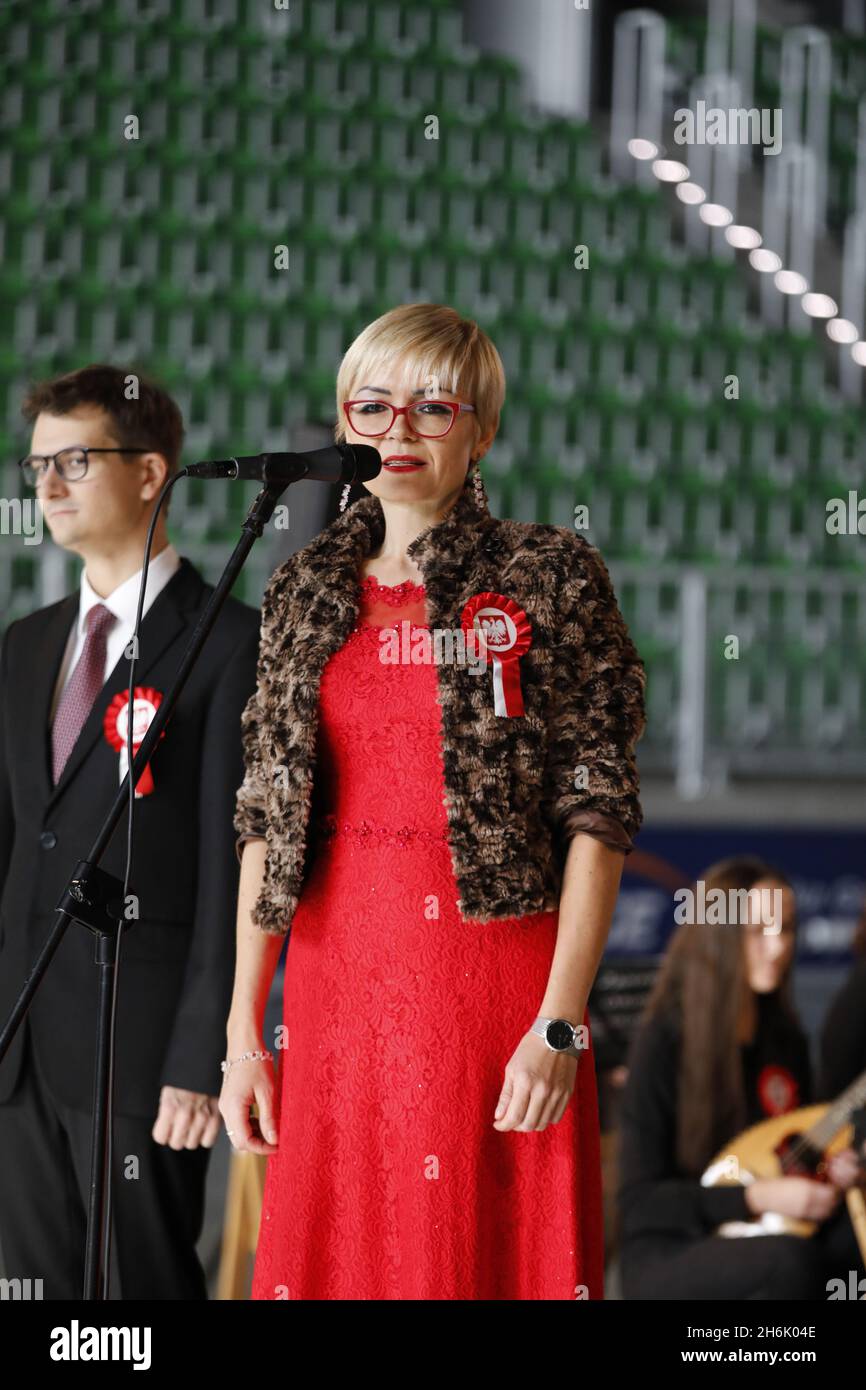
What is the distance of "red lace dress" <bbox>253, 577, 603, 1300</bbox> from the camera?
5.16 feet

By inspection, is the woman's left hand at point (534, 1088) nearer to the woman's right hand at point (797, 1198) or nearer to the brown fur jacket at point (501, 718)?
the brown fur jacket at point (501, 718)

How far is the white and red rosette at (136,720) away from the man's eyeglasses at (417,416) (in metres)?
0.48

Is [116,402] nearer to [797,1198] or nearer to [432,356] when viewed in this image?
[432,356]

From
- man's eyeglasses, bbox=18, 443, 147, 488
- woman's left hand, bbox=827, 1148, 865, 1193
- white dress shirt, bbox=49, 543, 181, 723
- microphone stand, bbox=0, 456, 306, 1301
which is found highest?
man's eyeglasses, bbox=18, 443, 147, 488

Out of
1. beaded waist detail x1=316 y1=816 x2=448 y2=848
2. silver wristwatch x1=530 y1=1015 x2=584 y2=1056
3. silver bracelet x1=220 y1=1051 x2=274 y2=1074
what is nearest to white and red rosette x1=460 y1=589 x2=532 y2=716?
beaded waist detail x1=316 y1=816 x2=448 y2=848

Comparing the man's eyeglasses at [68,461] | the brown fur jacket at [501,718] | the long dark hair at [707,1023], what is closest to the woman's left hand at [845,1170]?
the long dark hair at [707,1023]

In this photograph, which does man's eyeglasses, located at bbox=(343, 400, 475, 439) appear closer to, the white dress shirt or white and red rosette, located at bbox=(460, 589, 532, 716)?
white and red rosette, located at bbox=(460, 589, 532, 716)

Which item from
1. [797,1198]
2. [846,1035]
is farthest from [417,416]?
[846,1035]

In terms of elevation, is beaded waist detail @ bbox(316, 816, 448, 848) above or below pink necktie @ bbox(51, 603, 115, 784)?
below

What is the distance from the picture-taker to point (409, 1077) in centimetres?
159

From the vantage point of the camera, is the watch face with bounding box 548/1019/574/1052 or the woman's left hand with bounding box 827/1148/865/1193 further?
the woman's left hand with bounding box 827/1148/865/1193

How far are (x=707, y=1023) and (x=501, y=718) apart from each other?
57.9 inches

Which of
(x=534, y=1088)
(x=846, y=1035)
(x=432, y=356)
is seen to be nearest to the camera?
(x=534, y=1088)

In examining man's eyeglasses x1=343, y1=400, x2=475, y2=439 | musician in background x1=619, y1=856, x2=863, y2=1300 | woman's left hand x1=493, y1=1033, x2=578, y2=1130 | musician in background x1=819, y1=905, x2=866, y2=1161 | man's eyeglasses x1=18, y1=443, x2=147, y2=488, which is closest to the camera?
woman's left hand x1=493, y1=1033, x2=578, y2=1130
